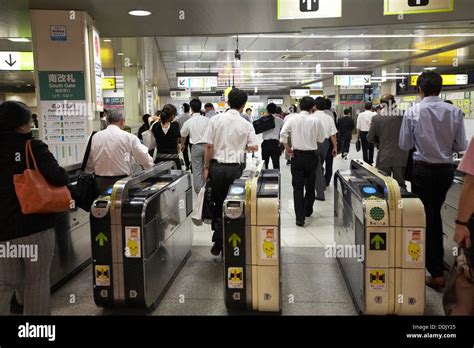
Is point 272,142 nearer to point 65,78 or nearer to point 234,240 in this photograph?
point 65,78

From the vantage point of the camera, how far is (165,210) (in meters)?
3.89

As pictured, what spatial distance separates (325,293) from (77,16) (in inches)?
166

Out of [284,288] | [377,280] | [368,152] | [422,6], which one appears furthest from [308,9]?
[368,152]

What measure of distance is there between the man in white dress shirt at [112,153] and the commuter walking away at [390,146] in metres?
2.71

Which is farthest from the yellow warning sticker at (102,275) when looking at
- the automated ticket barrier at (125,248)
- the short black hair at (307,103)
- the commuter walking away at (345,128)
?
the commuter walking away at (345,128)

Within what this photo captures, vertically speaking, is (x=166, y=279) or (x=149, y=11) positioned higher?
(x=149, y=11)

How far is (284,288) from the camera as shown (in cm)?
383

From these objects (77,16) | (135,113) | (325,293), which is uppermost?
(77,16)

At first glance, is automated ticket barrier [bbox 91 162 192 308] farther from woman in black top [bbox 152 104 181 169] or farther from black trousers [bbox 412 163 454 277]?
woman in black top [bbox 152 104 181 169]

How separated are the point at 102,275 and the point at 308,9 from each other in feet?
11.9

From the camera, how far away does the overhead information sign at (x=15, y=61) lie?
9375 millimetres

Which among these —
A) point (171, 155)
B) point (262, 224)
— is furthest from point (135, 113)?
point (262, 224)

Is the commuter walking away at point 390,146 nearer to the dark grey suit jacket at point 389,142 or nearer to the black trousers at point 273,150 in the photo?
the dark grey suit jacket at point 389,142

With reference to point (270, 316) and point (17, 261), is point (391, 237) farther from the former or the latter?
point (17, 261)
